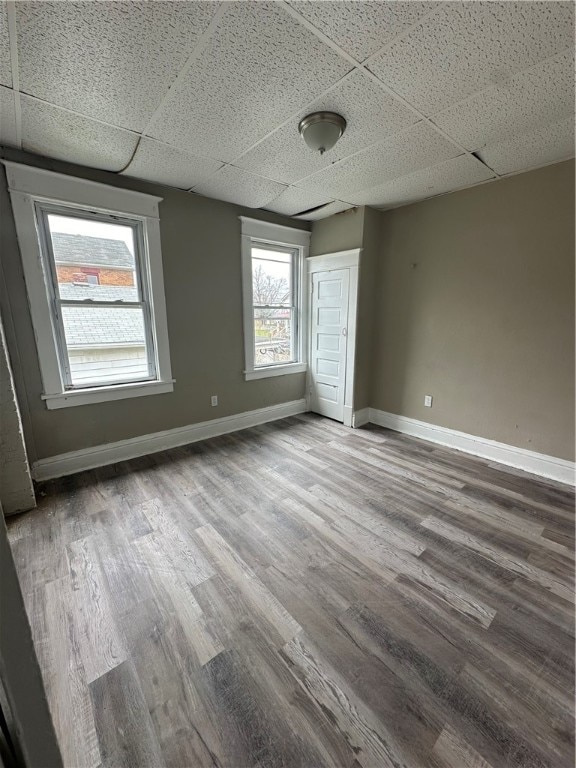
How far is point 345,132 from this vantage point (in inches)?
76.5

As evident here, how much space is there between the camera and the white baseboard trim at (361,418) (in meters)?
3.74

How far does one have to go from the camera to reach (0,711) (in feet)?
1.55

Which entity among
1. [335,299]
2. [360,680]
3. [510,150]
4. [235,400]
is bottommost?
[360,680]

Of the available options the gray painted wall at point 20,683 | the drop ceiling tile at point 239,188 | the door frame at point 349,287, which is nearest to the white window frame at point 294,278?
the door frame at point 349,287

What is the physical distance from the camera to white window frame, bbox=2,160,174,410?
2.24m

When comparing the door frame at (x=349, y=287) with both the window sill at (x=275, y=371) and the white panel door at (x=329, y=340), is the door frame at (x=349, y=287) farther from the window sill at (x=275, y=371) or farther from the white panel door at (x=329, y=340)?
the window sill at (x=275, y=371)

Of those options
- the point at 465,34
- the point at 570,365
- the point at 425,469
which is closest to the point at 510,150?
the point at 465,34

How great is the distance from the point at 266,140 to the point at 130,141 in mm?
918

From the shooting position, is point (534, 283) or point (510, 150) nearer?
point (510, 150)

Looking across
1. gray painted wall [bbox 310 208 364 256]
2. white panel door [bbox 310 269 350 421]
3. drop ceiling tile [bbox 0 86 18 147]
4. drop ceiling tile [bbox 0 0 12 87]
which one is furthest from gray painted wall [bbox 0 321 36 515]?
gray painted wall [bbox 310 208 364 256]

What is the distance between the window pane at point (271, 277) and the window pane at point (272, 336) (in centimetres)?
15

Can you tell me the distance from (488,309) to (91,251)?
3.55 m

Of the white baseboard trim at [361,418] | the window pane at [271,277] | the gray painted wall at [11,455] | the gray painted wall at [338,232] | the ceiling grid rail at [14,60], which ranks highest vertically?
the ceiling grid rail at [14,60]

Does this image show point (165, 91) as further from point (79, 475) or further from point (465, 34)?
point (79, 475)
